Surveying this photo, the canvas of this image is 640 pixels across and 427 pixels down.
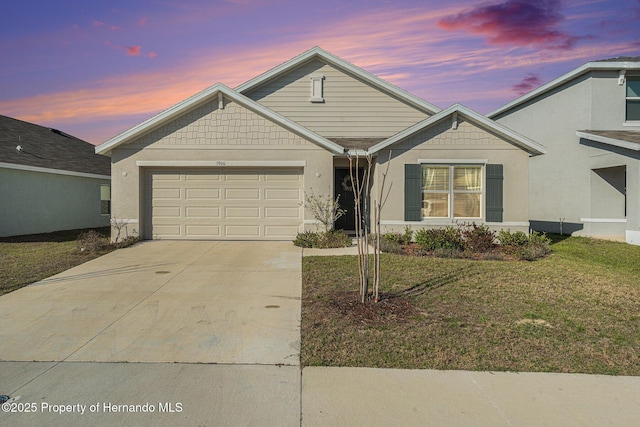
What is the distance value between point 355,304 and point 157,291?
144 inches

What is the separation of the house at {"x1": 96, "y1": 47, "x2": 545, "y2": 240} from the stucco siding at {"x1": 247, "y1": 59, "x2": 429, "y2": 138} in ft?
9.78

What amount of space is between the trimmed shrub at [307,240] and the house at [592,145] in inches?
439

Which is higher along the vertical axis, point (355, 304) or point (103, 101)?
point (103, 101)

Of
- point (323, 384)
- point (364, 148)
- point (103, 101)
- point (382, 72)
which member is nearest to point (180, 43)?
point (103, 101)

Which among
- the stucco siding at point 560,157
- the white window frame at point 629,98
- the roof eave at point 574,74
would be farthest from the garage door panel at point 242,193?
the white window frame at point 629,98

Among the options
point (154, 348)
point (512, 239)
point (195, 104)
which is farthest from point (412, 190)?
point (154, 348)

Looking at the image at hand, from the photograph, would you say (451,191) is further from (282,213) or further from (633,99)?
(633,99)

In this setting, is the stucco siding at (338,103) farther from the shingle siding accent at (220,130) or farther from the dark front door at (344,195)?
the shingle siding accent at (220,130)

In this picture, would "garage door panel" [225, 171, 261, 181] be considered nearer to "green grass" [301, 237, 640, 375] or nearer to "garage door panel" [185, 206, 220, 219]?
"garage door panel" [185, 206, 220, 219]

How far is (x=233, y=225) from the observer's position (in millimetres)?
12500

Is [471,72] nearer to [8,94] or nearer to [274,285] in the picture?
[274,285]

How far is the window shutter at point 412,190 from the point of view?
12008 millimetres

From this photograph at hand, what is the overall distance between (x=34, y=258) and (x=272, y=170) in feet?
23.1

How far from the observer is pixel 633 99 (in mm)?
15281
